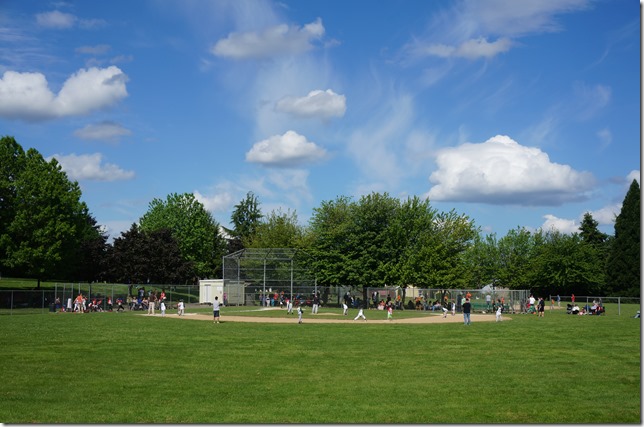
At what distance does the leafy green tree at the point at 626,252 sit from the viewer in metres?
103

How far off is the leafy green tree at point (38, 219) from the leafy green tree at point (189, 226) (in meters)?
32.1

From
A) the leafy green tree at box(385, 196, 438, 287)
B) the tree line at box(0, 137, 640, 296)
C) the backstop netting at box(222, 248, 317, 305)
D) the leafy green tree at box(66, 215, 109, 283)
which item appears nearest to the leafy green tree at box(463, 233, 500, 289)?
the tree line at box(0, 137, 640, 296)

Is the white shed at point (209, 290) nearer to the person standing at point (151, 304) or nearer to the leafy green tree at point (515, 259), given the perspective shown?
the person standing at point (151, 304)

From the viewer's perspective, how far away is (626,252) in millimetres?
103812

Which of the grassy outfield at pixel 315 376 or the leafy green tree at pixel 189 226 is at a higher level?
the leafy green tree at pixel 189 226

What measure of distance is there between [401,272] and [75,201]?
34.8 meters

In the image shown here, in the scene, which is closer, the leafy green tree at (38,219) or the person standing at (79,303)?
the person standing at (79,303)

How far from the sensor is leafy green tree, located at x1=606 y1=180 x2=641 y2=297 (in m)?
103

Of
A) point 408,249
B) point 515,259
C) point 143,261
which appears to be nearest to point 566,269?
point 515,259

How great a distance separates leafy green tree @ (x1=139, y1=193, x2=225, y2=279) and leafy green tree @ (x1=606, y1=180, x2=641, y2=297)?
2390 inches

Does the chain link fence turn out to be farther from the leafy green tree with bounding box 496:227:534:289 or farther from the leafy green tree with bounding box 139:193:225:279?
the leafy green tree with bounding box 496:227:534:289

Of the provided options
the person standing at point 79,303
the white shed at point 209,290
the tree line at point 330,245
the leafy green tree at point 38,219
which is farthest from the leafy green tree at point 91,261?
the person standing at point 79,303

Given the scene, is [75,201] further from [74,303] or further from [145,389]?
[145,389]

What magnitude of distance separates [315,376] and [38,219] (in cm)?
5642
